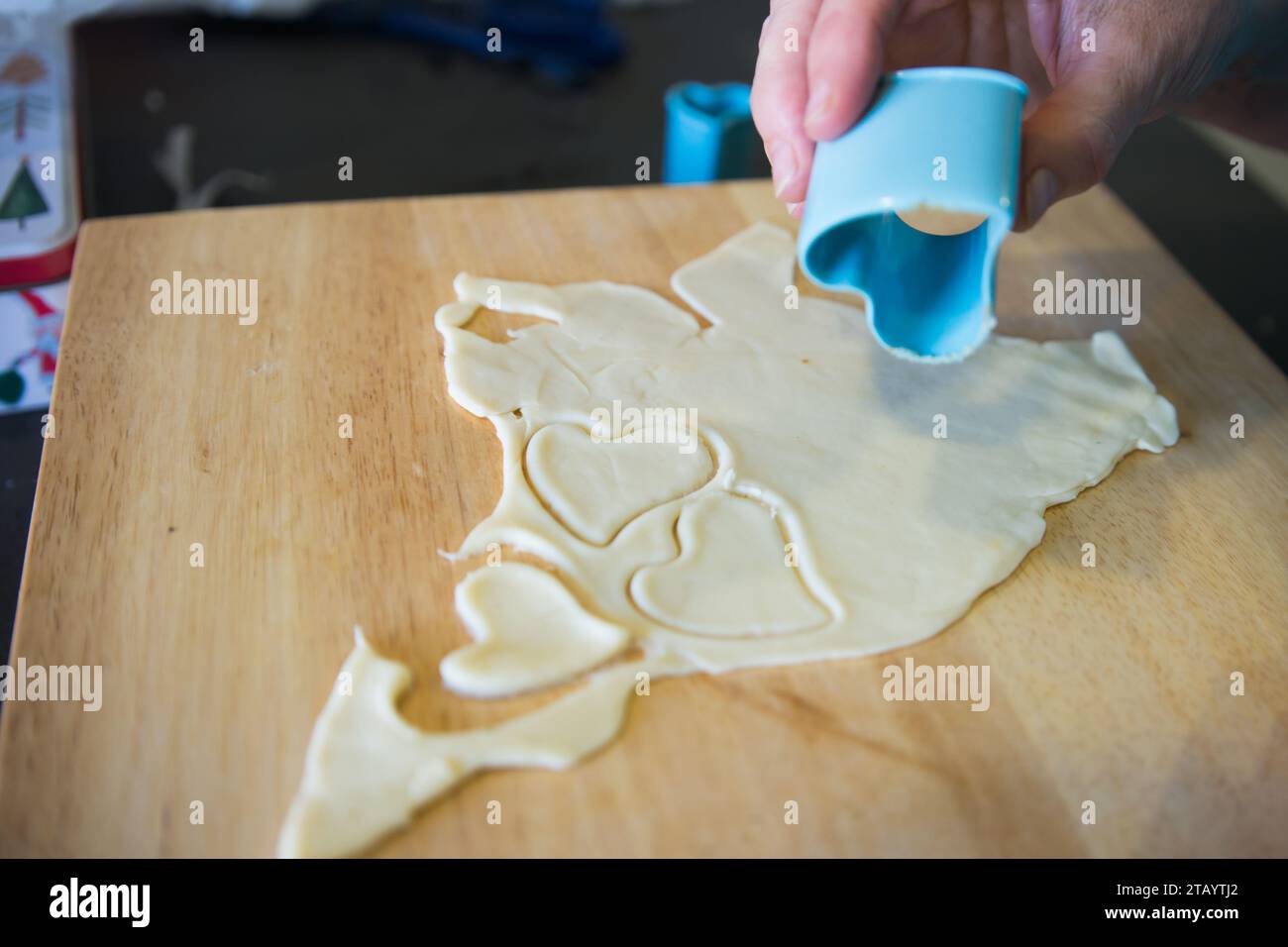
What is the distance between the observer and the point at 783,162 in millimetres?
911

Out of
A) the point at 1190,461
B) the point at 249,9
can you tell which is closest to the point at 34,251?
the point at 249,9

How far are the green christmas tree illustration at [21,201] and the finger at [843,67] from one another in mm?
904

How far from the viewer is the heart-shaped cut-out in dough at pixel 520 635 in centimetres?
77

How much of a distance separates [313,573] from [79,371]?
370mm

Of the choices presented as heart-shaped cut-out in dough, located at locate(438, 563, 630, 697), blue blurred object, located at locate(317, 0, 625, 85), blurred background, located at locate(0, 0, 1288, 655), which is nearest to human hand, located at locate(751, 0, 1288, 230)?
heart-shaped cut-out in dough, located at locate(438, 563, 630, 697)

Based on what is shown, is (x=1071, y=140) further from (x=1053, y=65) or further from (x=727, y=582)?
(x=727, y=582)

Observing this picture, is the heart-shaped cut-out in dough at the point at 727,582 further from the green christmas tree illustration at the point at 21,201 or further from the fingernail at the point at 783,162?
the green christmas tree illustration at the point at 21,201

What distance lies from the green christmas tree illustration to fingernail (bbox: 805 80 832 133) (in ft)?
2.98

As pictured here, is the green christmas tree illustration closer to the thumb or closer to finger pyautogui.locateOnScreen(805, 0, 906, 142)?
finger pyautogui.locateOnScreen(805, 0, 906, 142)

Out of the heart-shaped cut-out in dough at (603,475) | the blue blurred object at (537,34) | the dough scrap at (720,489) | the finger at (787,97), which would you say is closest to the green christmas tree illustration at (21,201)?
the dough scrap at (720,489)

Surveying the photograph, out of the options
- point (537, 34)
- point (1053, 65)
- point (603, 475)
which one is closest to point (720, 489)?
point (603, 475)

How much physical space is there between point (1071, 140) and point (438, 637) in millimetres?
655

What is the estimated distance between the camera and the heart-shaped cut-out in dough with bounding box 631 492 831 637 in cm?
83
